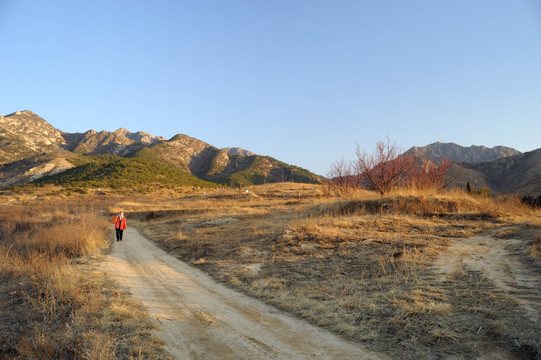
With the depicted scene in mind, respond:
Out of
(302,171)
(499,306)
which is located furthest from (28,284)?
(302,171)

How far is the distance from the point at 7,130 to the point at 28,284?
163274mm

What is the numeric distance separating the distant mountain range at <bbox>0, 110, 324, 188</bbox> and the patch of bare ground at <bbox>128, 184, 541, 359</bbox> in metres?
48.6

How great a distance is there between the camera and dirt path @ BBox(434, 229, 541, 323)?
4.84 m

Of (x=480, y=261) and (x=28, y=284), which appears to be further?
(x=480, y=261)

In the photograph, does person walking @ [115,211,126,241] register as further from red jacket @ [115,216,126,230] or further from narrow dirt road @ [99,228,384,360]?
narrow dirt road @ [99,228,384,360]

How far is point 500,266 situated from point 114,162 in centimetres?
9900

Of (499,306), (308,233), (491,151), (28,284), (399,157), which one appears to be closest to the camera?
(499,306)

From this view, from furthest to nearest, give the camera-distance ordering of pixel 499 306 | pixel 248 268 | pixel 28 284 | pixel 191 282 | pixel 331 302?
pixel 248 268 → pixel 191 282 → pixel 28 284 → pixel 331 302 → pixel 499 306

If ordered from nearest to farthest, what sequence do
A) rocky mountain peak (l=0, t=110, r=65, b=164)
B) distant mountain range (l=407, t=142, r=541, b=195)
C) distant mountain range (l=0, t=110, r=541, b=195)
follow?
distant mountain range (l=0, t=110, r=541, b=195) < distant mountain range (l=407, t=142, r=541, b=195) < rocky mountain peak (l=0, t=110, r=65, b=164)

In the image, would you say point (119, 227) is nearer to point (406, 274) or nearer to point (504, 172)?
point (406, 274)

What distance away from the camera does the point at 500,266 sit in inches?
260

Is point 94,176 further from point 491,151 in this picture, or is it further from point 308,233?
point 491,151

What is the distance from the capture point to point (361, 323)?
467 cm

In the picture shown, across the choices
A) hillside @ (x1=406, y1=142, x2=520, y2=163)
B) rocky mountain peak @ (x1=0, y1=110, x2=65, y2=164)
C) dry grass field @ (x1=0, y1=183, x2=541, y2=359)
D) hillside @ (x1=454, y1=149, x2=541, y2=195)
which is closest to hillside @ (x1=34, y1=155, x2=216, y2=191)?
rocky mountain peak @ (x1=0, y1=110, x2=65, y2=164)
